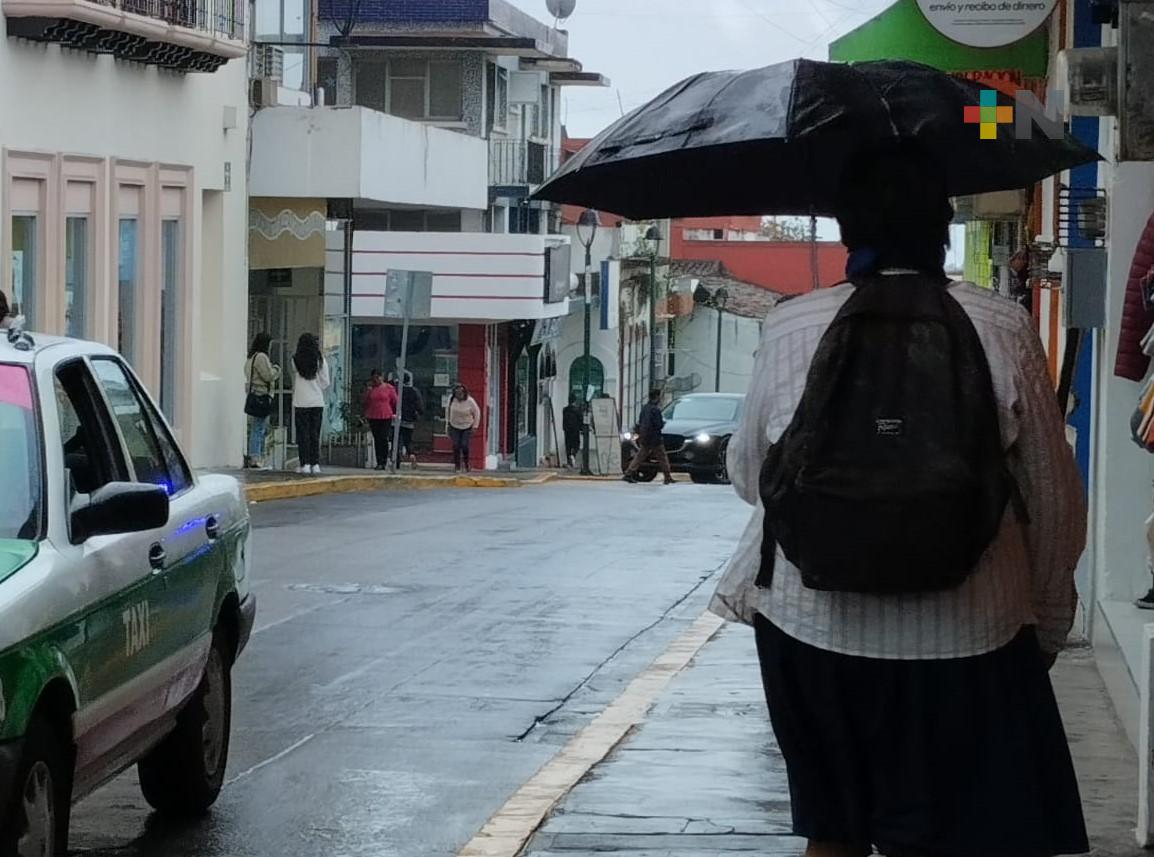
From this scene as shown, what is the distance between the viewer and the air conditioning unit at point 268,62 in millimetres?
34125

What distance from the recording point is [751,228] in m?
104

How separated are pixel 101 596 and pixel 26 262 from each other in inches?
782

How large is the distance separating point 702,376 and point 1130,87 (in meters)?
67.1

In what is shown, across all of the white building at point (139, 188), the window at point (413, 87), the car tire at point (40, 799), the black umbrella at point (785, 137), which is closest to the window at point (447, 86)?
the window at point (413, 87)

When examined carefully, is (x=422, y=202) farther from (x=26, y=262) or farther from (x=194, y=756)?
(x=194, y=756)

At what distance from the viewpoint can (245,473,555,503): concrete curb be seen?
2683cm

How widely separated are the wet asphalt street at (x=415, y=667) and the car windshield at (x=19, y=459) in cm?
152

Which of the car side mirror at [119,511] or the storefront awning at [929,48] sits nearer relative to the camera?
the car side mirror at [119,511]

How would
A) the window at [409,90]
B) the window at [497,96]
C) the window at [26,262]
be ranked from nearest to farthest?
the window at [26,262]
the window at [409,90]
the window at [497,96]

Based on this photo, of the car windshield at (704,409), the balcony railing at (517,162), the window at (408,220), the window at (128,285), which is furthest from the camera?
the balcony railing at (517,162)

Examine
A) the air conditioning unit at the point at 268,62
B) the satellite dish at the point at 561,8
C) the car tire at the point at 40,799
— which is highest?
the satellite dish at the point at 561,8

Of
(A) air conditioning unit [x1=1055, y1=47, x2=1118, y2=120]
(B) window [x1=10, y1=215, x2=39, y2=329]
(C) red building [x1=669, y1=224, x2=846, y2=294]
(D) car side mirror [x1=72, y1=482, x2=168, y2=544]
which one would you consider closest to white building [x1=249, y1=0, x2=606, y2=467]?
(B) window [x1=10, y1=215, x2=39, y2=329]

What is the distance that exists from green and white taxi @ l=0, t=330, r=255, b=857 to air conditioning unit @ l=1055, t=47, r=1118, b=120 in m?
2.89

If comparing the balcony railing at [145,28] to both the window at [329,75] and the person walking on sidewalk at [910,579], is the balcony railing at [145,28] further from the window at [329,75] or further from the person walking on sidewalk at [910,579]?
the person walking on sidewalk at [910,579]
